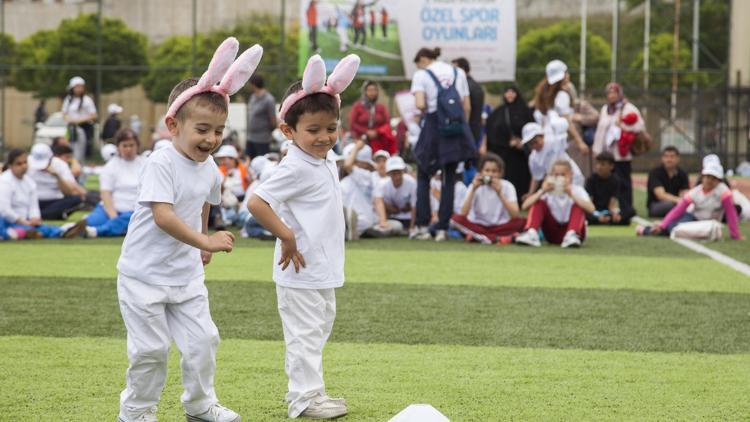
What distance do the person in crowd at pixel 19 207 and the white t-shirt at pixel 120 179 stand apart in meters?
0.63

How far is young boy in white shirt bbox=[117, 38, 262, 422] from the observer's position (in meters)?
4.61

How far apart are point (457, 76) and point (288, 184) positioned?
319 inches

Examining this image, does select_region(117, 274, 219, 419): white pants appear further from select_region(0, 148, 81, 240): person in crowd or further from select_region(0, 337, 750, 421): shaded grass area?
select_region(0, 148, 81, 240): person in crowd

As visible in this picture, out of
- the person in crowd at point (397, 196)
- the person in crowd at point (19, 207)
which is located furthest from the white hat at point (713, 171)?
the person in crowd at point (19, 207)

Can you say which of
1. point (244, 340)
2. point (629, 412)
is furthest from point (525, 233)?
point (629, 412)

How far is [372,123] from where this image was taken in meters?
16.9

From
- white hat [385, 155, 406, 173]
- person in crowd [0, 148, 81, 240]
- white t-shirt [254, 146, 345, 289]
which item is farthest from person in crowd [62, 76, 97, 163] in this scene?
white t-shirt [254, 146, 345, 289]

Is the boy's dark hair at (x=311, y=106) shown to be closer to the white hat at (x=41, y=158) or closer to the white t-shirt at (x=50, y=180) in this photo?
the white hat at (x=41, y=158)

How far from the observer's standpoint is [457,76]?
1298 centimetres

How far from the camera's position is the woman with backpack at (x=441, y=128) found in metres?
12.6

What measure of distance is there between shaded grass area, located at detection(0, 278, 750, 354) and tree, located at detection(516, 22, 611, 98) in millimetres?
25708

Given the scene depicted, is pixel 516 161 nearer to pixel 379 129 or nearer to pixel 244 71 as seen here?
pixel 379 129

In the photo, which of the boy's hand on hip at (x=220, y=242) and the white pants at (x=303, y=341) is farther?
the white pants at (x=303, y=341)

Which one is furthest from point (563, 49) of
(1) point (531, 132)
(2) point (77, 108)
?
(1) point (531, 132)
